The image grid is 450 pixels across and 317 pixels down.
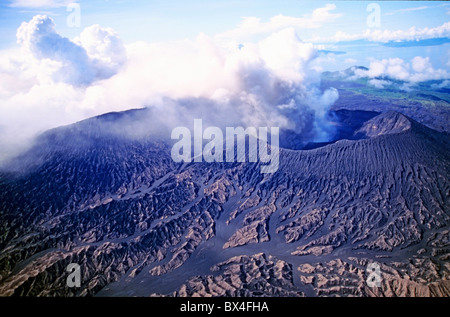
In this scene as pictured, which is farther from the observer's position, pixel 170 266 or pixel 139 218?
pixel 139 218

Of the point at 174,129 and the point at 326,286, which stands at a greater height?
the point at 174,129

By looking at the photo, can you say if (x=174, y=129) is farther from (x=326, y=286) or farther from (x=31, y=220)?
(x=326, y=286)

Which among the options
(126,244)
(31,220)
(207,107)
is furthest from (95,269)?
(207,107)
